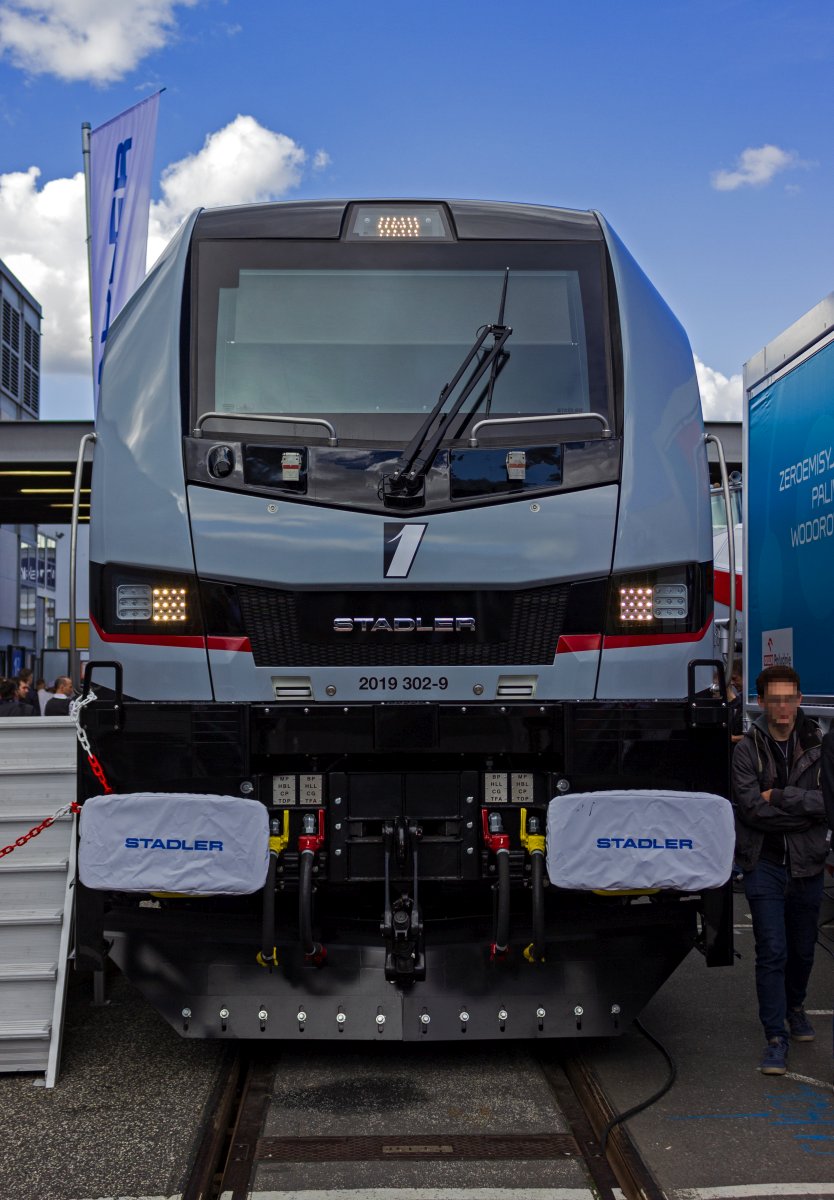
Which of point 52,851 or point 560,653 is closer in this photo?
point 560,653

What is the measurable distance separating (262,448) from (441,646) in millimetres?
1041

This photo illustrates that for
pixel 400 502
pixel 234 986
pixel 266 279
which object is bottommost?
pixel 234 986

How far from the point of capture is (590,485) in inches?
205

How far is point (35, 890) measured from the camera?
19.0 feet

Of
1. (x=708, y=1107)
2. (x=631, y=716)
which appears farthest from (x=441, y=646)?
(x=708, y=1107)

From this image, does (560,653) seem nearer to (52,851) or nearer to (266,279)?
(266,279)

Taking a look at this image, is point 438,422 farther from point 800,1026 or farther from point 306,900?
point 800,1026

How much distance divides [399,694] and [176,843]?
998 mm

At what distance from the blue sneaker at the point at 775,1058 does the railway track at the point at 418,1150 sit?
34.0 inches

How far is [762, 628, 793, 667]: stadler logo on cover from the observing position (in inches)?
320

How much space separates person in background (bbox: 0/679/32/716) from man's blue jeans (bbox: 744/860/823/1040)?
27.7 feet

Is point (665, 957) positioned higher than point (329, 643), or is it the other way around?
point (329, 643)

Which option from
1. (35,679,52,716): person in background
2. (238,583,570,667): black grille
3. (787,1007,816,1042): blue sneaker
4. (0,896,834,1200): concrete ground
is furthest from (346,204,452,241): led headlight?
(35,679,52,716): person in background

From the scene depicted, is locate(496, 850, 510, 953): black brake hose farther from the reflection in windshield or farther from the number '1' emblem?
the reflection in windshield
